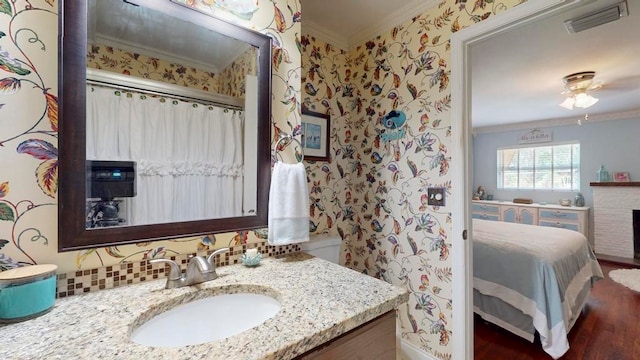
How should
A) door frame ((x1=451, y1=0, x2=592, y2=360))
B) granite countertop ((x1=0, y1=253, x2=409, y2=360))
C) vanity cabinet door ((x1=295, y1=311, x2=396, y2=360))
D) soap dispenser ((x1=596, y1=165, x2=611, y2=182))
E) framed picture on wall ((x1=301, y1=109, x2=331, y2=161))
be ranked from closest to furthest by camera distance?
granite countertop ((x1=0, y1=253, x2=409, y2=360)) → vanity cabinet door ((x1=295, y1=311, x2=396, y2=360)) → door frame ((x1=451, y1=0, x2=592, y2=360)) → framed picture on wall ((x1=301, y1=109, x2=331, y2=161)) → soap dispenser ((x1=596, y1=165, x2=611, y2=182))

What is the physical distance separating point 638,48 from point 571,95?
0.92m

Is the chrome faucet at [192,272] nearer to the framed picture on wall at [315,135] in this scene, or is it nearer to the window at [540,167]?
the framed picture on wall at [315,135]

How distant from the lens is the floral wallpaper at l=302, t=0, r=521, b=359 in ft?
4.87

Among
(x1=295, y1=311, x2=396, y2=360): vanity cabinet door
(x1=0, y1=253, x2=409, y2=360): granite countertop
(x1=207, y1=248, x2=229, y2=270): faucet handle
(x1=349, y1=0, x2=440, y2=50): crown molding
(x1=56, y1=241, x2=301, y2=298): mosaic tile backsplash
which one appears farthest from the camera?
(x1=349, y1=0, x2=440, y2=50): crown molding

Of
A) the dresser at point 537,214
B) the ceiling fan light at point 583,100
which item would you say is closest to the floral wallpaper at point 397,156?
the ceiling fan light at point 583,100

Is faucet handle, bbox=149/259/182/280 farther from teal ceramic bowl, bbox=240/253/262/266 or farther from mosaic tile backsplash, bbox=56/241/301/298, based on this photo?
teal ceramic bowl, bbox=240/253/262/266

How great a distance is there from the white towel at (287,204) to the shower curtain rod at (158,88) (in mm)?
336

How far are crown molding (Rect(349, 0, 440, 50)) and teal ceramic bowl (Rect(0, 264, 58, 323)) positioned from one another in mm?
1997

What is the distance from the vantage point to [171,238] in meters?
0.93

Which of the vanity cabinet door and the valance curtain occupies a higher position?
the valance curtain

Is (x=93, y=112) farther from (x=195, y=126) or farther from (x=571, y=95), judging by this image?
(x=571, y=95)

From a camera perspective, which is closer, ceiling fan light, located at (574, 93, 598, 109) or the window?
ceiling fan light, located at (574, 93, 598, 109)

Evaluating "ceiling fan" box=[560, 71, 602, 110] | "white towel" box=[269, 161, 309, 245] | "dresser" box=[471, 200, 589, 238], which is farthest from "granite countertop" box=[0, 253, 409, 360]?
"dresser" box=[471, 200, 589, 238]

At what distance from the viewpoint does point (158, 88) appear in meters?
0.96
